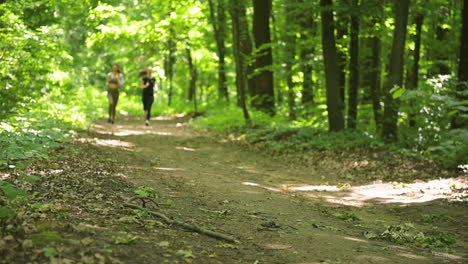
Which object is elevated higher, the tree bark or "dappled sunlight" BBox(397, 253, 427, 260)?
the tree bark

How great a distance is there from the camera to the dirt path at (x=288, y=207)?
4535 millimetres

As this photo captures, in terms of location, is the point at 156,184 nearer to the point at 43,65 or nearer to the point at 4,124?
the point at 4,124

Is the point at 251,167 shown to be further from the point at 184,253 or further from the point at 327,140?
the point at 184,253

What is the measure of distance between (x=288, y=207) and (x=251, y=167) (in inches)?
147

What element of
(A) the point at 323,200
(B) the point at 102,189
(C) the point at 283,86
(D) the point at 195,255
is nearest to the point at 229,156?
(A) the point at 323,200

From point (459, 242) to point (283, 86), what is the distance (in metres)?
17.3

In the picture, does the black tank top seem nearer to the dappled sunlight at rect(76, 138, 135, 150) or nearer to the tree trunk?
the dappled sunlight at rect(76, 138, 135, 150)

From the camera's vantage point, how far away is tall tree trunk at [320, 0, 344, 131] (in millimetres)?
12117

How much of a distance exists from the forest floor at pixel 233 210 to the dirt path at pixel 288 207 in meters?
→ 0.02

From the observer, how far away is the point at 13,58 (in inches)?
382

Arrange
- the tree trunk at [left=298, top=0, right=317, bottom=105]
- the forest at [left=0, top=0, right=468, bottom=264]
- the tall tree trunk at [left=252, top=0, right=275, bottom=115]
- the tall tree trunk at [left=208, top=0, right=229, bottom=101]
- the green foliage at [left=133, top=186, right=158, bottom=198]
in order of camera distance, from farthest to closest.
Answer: the tall tree trunk at [left=208, top=0, right=229, bottom=101]
the tall tree trunk at [left=252, top=0, right=275, bottom=115]
the tree trunk at [left=298, top=0, right=317, bottom=105]
the green foliage at [left=133, top=186, right=158, bottom=198]
the forest at [left=0, top=0, right=468, bottom=264]

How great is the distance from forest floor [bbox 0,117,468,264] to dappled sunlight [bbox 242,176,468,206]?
0.07 ft

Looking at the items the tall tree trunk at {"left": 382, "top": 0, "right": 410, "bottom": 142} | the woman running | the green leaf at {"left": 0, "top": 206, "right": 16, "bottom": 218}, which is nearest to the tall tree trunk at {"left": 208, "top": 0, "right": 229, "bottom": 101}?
the woman running

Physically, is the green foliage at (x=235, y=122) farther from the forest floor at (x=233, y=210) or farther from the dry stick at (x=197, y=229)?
the dry stick at (x=197, y=229)
